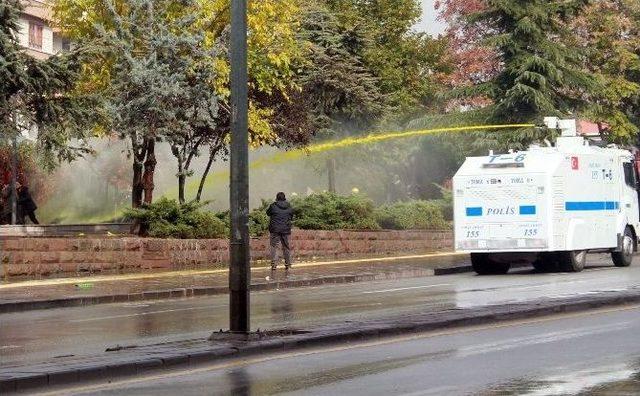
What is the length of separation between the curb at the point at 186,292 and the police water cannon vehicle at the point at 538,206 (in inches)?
69.6

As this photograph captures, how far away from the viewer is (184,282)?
98.8 feet

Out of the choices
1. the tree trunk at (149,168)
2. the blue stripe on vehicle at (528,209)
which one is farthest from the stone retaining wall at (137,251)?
the blue stripe on vehicle at (528,209)

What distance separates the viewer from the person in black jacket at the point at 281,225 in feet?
116

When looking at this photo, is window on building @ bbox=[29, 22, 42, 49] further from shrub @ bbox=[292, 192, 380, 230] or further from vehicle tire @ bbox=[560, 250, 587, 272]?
vehicle tire @ bbox=[560, 250, 587, 272]

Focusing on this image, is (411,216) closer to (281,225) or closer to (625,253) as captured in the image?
(625,253)

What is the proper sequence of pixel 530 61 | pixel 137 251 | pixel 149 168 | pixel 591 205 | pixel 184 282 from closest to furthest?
1. pixel 184 282
2. pixel 591 205
3. pixel 137 251
4. pixel 149 168
5. pixel 530 61

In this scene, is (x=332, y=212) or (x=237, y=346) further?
(x=332, y=212)

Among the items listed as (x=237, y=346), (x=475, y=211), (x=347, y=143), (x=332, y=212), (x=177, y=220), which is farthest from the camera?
(x=347, y=143)

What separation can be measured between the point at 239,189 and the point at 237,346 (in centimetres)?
186

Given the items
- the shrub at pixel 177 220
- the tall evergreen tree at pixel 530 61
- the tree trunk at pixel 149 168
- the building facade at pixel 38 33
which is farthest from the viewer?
the building facade at pixel 38 33

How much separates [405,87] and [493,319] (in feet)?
163

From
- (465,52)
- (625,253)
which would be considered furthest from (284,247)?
(465,52)

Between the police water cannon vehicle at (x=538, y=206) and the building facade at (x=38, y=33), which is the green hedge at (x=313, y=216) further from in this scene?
the building facade at (x=38, y=33)

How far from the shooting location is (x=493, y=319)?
19.2 metres
